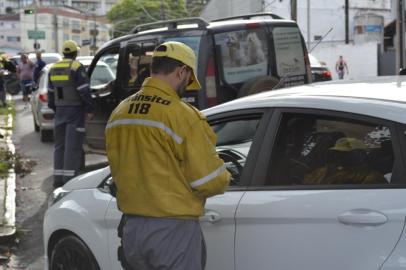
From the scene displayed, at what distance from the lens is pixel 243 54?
733cm

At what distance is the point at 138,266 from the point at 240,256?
51 cm

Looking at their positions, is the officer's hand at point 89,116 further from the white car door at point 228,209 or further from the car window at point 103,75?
the white car door at point 228,209

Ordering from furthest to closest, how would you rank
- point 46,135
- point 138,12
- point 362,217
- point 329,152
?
point 138,12, point 46,135, point 329,152, point 362,217

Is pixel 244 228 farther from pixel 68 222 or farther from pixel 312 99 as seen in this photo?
pixel 68 222

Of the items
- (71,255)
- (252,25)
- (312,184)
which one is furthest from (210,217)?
(252,25)

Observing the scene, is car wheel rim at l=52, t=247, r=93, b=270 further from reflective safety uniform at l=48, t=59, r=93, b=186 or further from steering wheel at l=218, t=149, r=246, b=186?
reflective safety uniform at l=48, t=59, r=93, b=186

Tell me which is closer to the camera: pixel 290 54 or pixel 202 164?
pixel 202 164

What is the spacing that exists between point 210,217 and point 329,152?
692mm

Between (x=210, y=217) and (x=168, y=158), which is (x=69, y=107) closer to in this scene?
(x=210, y=217)

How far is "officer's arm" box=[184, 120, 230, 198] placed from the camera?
2.86m

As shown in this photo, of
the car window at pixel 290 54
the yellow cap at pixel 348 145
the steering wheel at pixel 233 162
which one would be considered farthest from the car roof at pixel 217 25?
the yellow cap at pixel 348 145

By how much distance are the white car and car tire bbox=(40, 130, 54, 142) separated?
9064mm

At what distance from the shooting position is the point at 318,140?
3.20 metres

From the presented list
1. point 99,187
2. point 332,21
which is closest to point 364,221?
point 99,187
